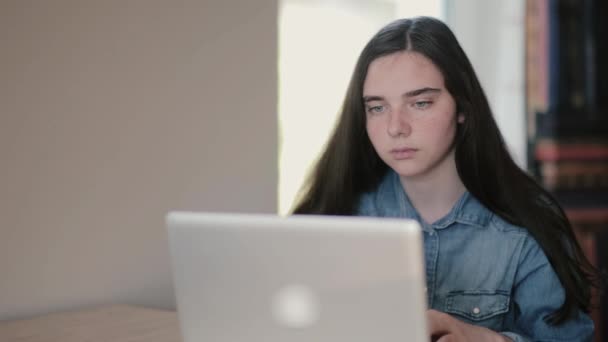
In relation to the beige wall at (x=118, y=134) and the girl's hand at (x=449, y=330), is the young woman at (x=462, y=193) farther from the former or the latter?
the beige wall at (x=118, y=134)

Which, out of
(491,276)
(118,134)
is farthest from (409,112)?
(118,134)

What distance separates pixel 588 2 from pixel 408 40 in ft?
6.11

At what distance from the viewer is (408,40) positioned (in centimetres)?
144

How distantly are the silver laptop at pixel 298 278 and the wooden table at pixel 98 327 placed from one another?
41 centimetres

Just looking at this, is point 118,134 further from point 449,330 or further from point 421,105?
point 449,330

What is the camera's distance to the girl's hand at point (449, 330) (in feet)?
3.58

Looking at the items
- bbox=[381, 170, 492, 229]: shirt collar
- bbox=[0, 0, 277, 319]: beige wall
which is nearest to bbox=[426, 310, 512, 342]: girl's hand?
bbox=[381, 170, 492, 229]: shirt collar

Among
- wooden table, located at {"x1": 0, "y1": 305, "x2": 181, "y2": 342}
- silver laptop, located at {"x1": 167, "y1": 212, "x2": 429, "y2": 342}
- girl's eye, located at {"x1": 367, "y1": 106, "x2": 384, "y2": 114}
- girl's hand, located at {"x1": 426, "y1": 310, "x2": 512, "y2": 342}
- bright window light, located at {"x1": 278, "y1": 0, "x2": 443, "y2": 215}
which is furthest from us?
bright window light, located at {"x1": 278, "y1": 0, "x2": 443, "y2": 215}

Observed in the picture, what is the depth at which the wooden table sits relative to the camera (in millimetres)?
1341

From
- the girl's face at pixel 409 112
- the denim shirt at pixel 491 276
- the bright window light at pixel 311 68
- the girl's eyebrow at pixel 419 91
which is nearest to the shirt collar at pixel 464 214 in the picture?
the denim shirt at pixel 491 276

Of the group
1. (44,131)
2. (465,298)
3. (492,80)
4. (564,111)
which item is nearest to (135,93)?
(44,131)

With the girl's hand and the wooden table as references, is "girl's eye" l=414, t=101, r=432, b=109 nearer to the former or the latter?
the girl's hand

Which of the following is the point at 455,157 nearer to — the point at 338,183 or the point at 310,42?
the point at 338,183

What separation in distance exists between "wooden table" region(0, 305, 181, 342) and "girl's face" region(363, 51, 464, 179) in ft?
1.57
